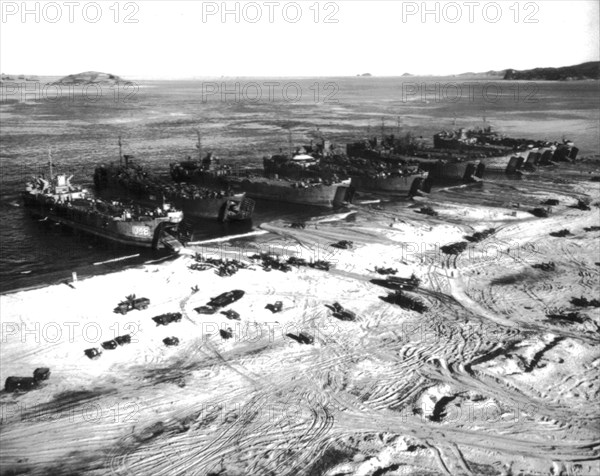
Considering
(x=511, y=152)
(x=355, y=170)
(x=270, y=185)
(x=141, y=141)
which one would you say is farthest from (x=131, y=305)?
(x=141, y=141)

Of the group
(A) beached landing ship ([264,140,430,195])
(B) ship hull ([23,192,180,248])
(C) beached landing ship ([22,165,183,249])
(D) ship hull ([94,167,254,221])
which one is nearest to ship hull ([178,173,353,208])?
(A) beached landing ship ([264,140,430,195])

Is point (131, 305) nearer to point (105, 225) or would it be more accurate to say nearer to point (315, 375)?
point (315, 375)

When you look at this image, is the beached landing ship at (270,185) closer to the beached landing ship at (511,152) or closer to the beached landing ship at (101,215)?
the beached landing ship at (101,215)

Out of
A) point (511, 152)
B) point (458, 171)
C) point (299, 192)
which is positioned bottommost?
point (299, 192)

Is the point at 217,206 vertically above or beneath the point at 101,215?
beneath

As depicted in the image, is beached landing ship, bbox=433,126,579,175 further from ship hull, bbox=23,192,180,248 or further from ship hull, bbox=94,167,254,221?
ship hull, bbox=23,192,180,248

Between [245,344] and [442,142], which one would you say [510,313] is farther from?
[442,142]

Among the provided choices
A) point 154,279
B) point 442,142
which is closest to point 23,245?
point 154,279
